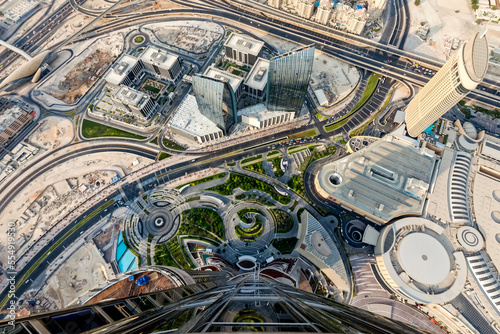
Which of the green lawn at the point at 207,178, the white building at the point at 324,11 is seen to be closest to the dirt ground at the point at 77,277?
the green lawn at the point at 207,178

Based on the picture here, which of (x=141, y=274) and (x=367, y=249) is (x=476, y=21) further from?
(x=141, y=274)

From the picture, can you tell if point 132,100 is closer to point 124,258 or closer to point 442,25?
point 124,258

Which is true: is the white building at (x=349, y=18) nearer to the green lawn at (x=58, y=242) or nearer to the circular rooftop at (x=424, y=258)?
the circular rooftop at (x=424, y=258)

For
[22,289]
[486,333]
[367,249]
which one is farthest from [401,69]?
[22,289]

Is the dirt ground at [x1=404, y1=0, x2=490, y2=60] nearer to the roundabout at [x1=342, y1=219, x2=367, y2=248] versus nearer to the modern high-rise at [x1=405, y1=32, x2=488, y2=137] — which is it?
the modern high-rise at [x1=405, y1=32, x2=488, y2=137]

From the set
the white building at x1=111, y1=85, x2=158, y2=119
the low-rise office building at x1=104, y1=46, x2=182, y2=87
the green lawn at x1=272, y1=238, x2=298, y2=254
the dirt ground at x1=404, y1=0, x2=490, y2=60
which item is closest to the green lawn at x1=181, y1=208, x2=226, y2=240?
the green lawn at x1=272, y1=238, x2=298, y2=254

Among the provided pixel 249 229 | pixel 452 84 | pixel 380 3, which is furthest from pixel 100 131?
pixel 380 3

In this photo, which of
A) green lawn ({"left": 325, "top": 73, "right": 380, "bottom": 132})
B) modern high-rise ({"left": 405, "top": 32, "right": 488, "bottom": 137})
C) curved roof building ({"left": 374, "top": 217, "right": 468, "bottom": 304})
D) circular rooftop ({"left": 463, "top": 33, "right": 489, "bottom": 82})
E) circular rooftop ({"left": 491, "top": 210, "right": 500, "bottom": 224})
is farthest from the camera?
green lawn ({"left": 325, "top": 73, "right": 380, "bottom": 132})
